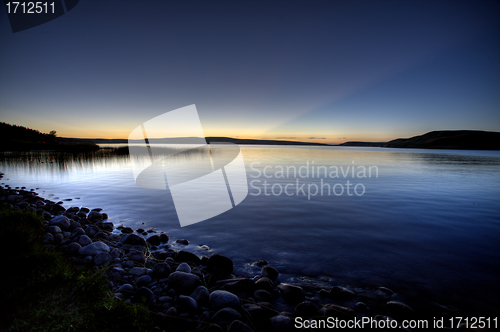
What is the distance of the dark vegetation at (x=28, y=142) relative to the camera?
224 ft

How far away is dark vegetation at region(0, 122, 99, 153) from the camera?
224 feet

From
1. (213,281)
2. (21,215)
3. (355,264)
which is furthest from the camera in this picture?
(21,215)

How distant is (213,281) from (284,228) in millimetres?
4311

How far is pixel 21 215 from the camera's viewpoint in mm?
6656

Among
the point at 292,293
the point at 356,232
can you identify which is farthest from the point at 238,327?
the point at 356,232

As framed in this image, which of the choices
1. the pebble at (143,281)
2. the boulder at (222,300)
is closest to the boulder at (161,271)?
the pebble at (143,281)

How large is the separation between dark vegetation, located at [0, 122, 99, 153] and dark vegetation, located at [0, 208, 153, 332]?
77.9m

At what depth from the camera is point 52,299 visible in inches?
147

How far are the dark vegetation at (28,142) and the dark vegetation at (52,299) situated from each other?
77.9 meters

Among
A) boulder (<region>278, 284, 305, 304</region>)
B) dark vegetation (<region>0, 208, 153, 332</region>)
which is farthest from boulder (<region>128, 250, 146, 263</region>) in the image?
boulder (<region>278, 284, 305, 304</region>)

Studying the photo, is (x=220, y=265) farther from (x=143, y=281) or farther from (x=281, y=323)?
(x=281, y=323)

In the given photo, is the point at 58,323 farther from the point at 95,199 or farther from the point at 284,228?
the point at 95,199

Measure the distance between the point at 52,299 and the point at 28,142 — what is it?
100121 millimetres

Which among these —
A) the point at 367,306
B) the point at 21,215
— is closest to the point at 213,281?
the point at 367,306
